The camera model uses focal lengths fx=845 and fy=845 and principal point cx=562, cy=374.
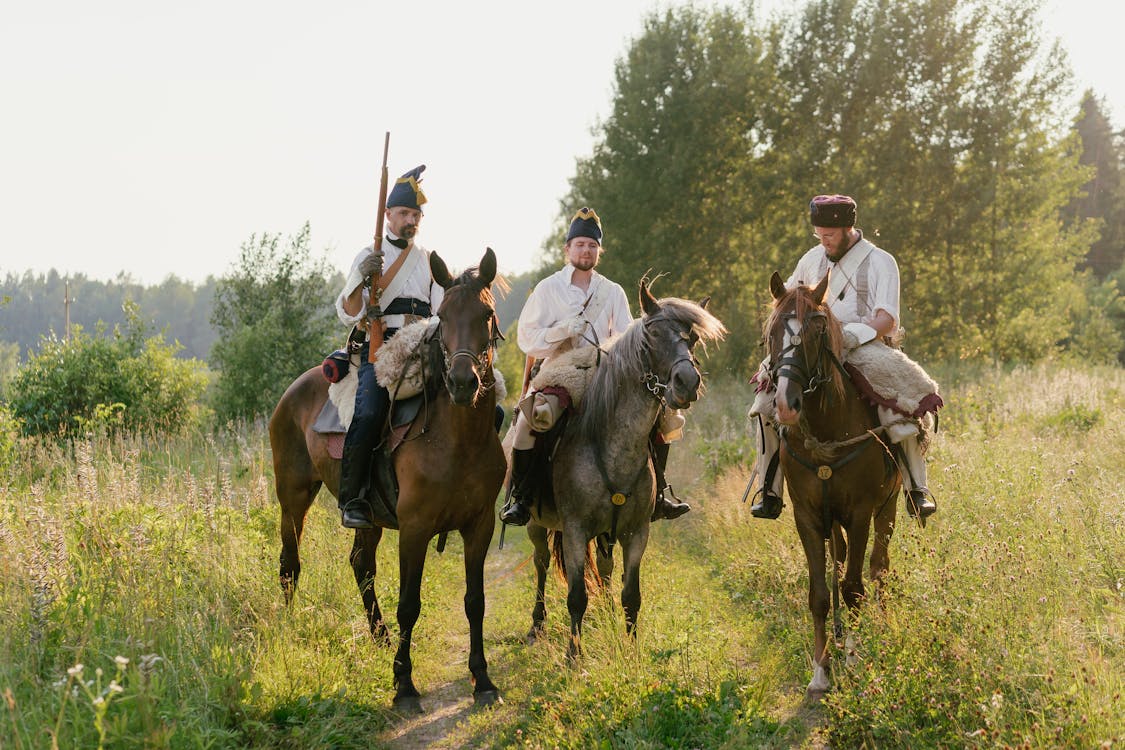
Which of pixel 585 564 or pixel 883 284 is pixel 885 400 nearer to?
pixel 883 284

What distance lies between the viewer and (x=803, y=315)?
5.29m

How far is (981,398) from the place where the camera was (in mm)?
13289

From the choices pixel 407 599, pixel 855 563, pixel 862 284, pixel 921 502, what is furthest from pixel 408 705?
pixel 862 284

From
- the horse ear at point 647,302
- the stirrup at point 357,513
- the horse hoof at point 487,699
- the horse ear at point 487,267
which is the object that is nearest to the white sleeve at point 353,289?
the horse ear at point 487,267

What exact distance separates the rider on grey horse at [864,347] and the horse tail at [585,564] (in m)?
1.28

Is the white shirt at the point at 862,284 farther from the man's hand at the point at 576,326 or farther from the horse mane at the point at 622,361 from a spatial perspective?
the man's hand at the point at 576,326

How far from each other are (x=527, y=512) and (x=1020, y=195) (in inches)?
768

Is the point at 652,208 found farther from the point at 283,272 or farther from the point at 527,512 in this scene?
the point at 527,512

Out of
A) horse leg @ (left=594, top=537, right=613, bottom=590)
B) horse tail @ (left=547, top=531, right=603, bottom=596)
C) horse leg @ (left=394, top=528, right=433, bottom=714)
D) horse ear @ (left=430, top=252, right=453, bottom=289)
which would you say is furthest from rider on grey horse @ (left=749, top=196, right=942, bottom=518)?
horse leg @ (left=394, top=528, right=433, bottom=714)

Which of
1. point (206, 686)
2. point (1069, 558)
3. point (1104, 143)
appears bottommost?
point (206, 686)

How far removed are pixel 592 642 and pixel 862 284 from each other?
324cm

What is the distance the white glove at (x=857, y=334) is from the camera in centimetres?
585

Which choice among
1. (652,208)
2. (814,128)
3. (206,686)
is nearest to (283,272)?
(652,208)

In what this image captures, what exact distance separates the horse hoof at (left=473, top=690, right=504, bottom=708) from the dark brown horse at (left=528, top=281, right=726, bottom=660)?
555mm
